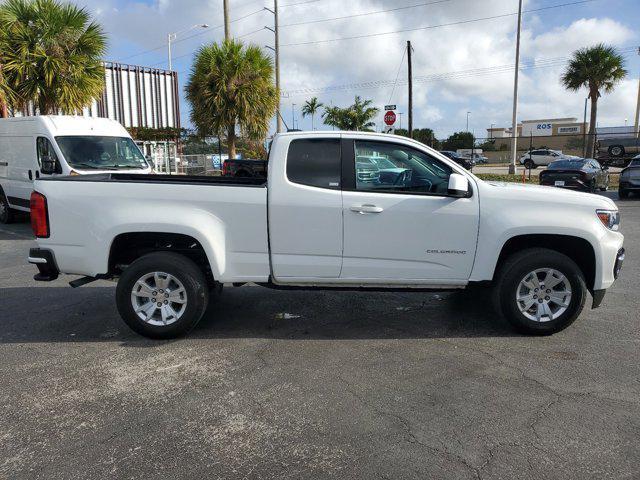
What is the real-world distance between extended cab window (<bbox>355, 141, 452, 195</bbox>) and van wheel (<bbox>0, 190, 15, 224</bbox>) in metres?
11.0

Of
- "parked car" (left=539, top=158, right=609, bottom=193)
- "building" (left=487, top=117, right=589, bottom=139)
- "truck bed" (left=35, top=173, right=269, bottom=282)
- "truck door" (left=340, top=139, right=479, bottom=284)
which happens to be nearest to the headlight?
"truck door" (left=340, top=139, right=479, bottom=284)

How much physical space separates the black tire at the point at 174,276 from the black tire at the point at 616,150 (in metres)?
35.8

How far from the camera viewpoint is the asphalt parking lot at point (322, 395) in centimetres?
303

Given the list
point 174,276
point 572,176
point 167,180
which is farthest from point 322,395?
point 572,176

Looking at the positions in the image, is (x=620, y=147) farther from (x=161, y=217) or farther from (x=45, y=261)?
(x=45, y=261)

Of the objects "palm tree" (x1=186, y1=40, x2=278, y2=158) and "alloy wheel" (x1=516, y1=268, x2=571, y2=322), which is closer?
"alloy wheel" (x1=516, y1=268, x2=571, y2=322)

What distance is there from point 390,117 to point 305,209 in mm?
16205

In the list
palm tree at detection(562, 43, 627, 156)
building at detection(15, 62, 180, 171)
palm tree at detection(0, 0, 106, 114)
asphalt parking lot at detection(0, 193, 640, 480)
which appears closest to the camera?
asphalt parking lot at detection(0, 193, 640, 480)

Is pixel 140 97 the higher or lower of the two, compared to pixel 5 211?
higher

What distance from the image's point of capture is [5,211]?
12.8 metres

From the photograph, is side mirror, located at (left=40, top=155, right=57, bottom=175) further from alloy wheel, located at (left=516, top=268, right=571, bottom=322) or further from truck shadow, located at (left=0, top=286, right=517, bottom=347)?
alloy wheel, located at (left=516, top=268, right=571, bottom=322)

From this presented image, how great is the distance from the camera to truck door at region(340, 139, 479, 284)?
4.79 metres

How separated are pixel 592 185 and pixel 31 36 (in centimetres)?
1803

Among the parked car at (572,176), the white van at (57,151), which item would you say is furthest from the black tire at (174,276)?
the parked car at (572,176)
